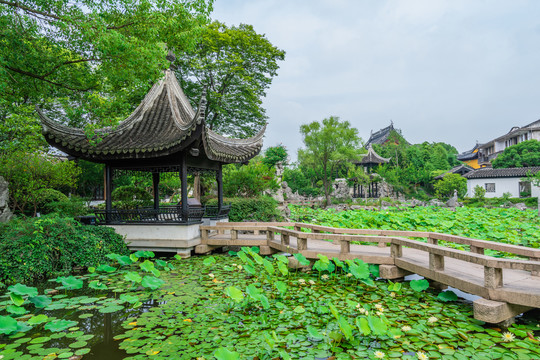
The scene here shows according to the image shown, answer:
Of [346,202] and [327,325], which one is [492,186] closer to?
[346,202]

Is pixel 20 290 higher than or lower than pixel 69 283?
higher

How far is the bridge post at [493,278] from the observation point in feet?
12.0

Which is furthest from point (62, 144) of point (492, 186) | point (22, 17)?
point (492, 186)

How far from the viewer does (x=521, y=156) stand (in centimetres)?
2994

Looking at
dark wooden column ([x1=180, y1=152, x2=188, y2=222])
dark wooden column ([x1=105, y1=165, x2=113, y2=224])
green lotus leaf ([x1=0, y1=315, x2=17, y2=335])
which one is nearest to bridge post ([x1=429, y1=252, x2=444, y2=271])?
green lotus leaf ([x1=0, y1=315, x2=17, y2=335])

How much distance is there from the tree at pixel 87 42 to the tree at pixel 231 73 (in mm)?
6508

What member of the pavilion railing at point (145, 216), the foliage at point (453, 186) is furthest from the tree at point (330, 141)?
the pavilion railing at point (145, 216)

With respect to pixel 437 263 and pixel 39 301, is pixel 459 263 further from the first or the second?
pixel 39 301

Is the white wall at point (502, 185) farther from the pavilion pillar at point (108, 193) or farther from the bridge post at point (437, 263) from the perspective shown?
the pavilion pillar at point (108, 193)

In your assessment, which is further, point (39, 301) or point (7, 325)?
point (39, 301)

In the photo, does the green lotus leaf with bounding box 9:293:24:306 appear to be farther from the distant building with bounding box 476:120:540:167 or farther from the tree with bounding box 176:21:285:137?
the distant building with bounding box 476:120:540:167

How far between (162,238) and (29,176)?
5.87 m

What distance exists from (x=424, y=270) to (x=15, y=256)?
265 inches

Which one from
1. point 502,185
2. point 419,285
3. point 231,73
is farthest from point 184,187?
point 502,185
